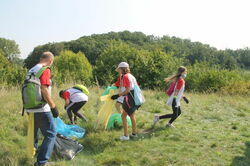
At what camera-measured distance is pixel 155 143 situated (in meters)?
6.19

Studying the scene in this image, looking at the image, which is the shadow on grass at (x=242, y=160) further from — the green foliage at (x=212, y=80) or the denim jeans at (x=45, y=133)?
the green foliage at (x=212, y=80)

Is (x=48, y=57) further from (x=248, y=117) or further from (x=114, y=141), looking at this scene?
(x=248, y=117)

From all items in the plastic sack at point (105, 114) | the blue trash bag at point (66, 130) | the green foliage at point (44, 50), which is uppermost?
the green foliage at point (44, 50)

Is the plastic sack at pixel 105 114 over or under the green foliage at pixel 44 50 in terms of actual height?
under

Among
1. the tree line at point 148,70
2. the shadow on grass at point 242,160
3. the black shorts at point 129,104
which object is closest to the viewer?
the shadow on grass at point 242,160

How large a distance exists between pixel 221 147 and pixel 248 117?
172 inches

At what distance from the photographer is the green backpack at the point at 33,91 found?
4621 millimetres

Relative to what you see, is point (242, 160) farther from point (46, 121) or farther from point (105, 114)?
point (46, 121)

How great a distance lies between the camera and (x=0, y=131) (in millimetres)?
6586

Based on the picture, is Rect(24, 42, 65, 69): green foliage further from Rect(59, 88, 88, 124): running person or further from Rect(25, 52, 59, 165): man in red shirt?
Rect(25, 52, 59, 165): man in red shirt

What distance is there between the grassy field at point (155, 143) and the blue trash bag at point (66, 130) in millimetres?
229

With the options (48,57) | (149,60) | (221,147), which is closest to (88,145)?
(48,57)

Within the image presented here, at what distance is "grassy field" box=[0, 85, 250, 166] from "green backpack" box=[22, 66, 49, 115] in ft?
3.88

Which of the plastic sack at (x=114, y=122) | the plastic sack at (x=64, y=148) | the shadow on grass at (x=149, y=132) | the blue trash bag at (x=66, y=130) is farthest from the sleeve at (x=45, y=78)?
the plastic sack at (x=114, y=122)
